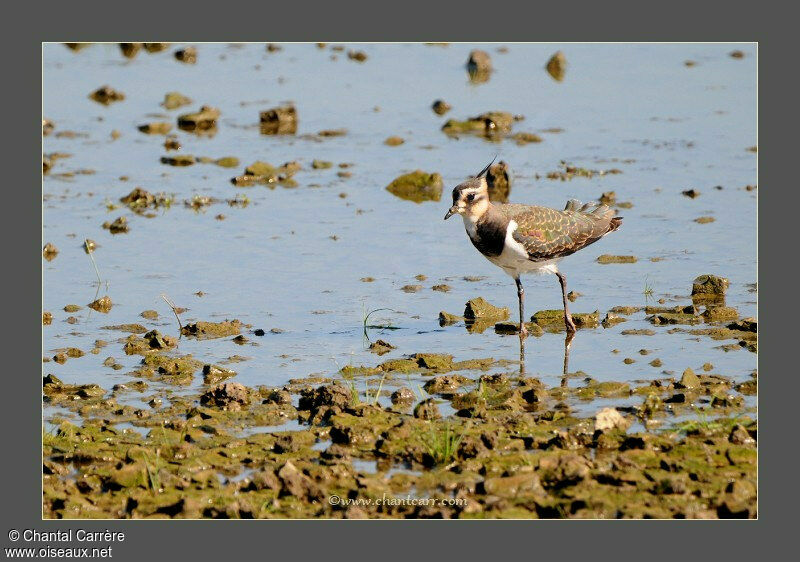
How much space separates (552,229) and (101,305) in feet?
15.3

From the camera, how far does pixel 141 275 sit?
592 inches

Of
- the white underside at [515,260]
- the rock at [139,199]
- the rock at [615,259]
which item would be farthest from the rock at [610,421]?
the rock at [139,199]

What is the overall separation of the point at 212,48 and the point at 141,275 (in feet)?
53.3

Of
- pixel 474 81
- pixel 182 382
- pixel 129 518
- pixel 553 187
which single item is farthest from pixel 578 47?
pixel 129 518

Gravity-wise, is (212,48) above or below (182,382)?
above

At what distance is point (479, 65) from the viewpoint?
26438 millimetres

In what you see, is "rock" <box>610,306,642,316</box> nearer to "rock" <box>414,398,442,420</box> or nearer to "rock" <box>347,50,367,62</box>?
"rock" <box>414,398,442,420</box>

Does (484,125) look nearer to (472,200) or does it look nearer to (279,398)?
(472,200)

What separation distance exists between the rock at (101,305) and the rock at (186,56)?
15408 millimetres

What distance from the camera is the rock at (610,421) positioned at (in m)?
9.55

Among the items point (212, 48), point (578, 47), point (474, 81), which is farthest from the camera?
point (212, 48)

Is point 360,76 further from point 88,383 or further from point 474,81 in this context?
point 88,383

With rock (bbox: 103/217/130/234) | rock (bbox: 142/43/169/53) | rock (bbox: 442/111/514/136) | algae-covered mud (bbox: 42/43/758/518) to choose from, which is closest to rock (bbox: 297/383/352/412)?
algae-covered mud (bbox: 42/43/758/518)

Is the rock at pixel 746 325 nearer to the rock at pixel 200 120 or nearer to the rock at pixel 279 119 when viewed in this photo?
the rock at pixel 279 119
